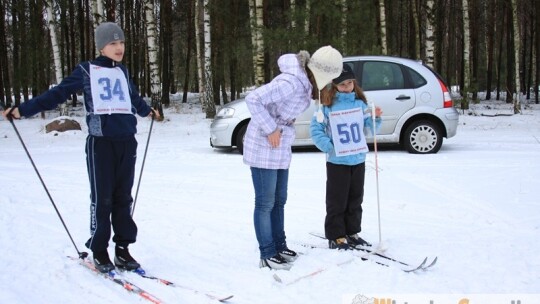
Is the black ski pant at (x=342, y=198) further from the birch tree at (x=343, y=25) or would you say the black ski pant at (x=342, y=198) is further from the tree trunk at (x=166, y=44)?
the tree trunk at (x=166, y=44)

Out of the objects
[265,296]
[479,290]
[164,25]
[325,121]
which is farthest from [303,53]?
[164,25]

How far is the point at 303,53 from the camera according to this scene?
153 inches

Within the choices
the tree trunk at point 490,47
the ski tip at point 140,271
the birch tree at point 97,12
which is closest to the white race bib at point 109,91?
the ski tip at point 140,271

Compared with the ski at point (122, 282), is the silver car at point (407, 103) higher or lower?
higher

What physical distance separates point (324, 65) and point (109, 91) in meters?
1.61

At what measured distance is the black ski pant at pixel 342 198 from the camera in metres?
4.34

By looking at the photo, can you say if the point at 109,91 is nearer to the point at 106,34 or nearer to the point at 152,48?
the point at 106,34

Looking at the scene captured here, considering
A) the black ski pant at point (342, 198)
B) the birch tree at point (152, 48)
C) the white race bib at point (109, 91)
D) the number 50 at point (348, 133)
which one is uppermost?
the birch tree at point (152, 48)

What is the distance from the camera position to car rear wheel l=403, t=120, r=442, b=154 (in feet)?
30.1

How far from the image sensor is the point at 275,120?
3.87 metres

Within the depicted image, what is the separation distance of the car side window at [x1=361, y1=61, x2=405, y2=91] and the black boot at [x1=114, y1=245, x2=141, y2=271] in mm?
6433

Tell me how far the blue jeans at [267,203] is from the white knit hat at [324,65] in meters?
0.77

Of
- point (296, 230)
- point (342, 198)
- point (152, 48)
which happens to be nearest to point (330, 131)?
point (342, 198)

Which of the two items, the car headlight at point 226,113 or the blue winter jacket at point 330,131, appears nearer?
the blue winter jacket at point 330,131
